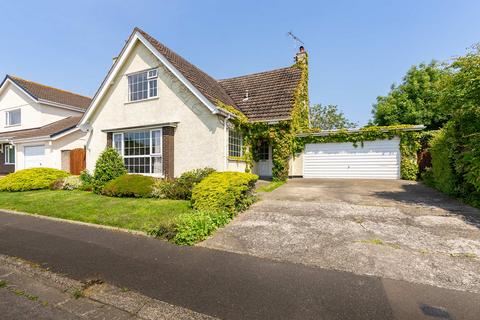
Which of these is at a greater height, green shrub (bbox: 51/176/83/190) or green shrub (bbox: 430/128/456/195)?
green shrub (bbox: 430/128/456/195)

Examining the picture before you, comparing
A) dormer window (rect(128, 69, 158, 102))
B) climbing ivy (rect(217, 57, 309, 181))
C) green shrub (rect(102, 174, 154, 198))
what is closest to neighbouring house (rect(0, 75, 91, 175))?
dormer window (rect(128, 69, 158, 102))

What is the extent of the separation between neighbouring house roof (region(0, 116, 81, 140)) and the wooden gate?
2.21 metres

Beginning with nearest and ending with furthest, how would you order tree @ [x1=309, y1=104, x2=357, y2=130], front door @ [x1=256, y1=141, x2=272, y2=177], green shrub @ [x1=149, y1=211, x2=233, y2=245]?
→ 1. green shrub @ [x1=149, y1=211, x2=233, y2=245]
2. front door @ [x1=256, y1=141, x2=272, y2=177]
3. tree @ [x1=309, y1=104, x2=357, y2=130]

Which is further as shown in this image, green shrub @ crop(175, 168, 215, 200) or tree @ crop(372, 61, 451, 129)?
tree @ crop(372, 61, 451, 129)

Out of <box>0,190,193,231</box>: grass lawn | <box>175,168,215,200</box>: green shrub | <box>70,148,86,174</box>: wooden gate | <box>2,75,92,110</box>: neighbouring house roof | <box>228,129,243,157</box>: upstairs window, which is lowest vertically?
<box>0,190,193,231</box>: grass lawn

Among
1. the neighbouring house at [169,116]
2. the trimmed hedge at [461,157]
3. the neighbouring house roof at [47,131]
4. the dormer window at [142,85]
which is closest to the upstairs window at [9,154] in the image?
the neighbouring house roof at [47,131]

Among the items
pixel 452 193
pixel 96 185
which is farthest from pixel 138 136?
pixel 452 193

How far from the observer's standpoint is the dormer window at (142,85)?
43.6 ft

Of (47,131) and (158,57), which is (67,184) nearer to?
(158,57)

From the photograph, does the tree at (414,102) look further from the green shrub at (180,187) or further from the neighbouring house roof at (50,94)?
the neighbouring house roof at (50,94)

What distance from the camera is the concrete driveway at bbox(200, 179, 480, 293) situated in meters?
4.24

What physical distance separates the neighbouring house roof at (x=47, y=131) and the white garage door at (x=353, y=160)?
1797 cm

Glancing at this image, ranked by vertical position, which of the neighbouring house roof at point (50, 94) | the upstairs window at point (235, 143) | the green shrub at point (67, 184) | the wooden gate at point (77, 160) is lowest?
the green shrub at point (67, 184)

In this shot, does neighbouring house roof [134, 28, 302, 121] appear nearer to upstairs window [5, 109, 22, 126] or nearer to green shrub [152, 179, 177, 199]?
green shrub [152, 179, 177, 199]
